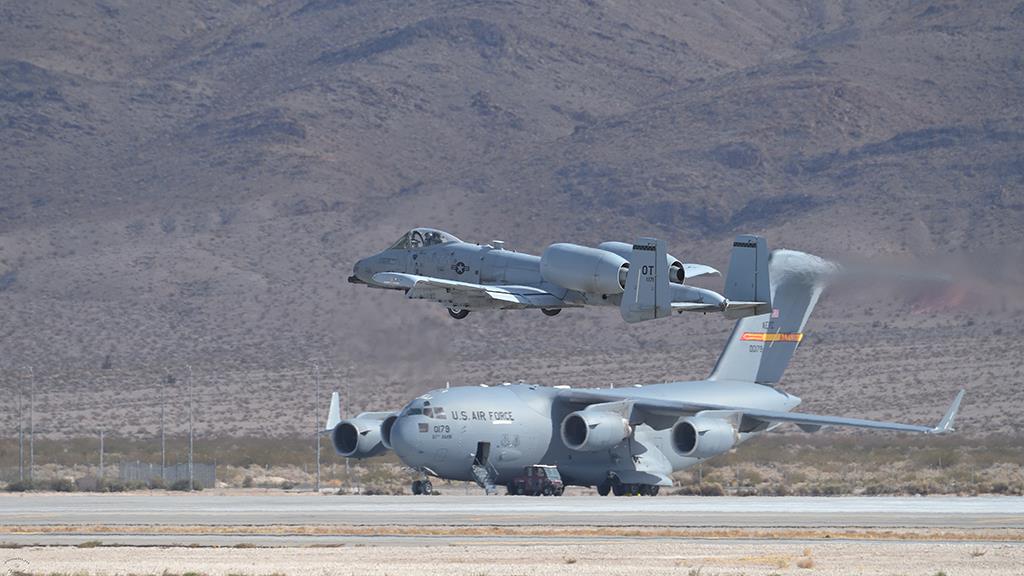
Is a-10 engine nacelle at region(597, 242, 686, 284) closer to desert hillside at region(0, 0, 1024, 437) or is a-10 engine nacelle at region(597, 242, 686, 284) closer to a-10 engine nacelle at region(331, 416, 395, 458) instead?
desert hillside at region(0, 0, 1024, 437)

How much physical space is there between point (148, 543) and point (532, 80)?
155991 mm

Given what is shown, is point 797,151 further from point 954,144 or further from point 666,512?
point 666,512

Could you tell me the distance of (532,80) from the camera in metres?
193

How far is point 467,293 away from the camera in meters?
46.9

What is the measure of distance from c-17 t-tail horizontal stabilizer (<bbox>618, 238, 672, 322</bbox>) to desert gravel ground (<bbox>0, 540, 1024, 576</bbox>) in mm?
6710

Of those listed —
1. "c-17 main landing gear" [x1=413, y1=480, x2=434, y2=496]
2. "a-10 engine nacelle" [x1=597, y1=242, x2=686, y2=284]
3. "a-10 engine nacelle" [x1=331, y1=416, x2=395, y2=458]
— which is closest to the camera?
"a-10 engine nacelle" [x1=597, y1=242, x2=686, y2=284]

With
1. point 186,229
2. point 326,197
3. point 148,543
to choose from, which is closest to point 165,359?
point 186,229

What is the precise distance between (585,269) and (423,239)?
5.77m

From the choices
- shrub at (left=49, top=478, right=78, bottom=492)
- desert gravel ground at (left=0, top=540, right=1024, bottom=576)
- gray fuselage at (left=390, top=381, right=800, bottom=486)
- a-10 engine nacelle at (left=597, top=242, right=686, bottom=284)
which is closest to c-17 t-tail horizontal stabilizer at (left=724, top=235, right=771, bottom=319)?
a-10 engine nacelle at (left=597, top=242, right=686, bottom=284)

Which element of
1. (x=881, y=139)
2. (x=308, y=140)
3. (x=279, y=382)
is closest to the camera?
(x=279, y=382)

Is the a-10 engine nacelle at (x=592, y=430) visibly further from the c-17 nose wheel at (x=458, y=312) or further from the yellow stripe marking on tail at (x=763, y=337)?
the c-17 nose wheel at (x=458, y=312)

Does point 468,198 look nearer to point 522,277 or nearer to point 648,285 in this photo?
point 522,277

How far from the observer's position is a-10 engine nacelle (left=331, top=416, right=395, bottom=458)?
64.9 meters

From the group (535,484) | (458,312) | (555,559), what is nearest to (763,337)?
(535,484)
